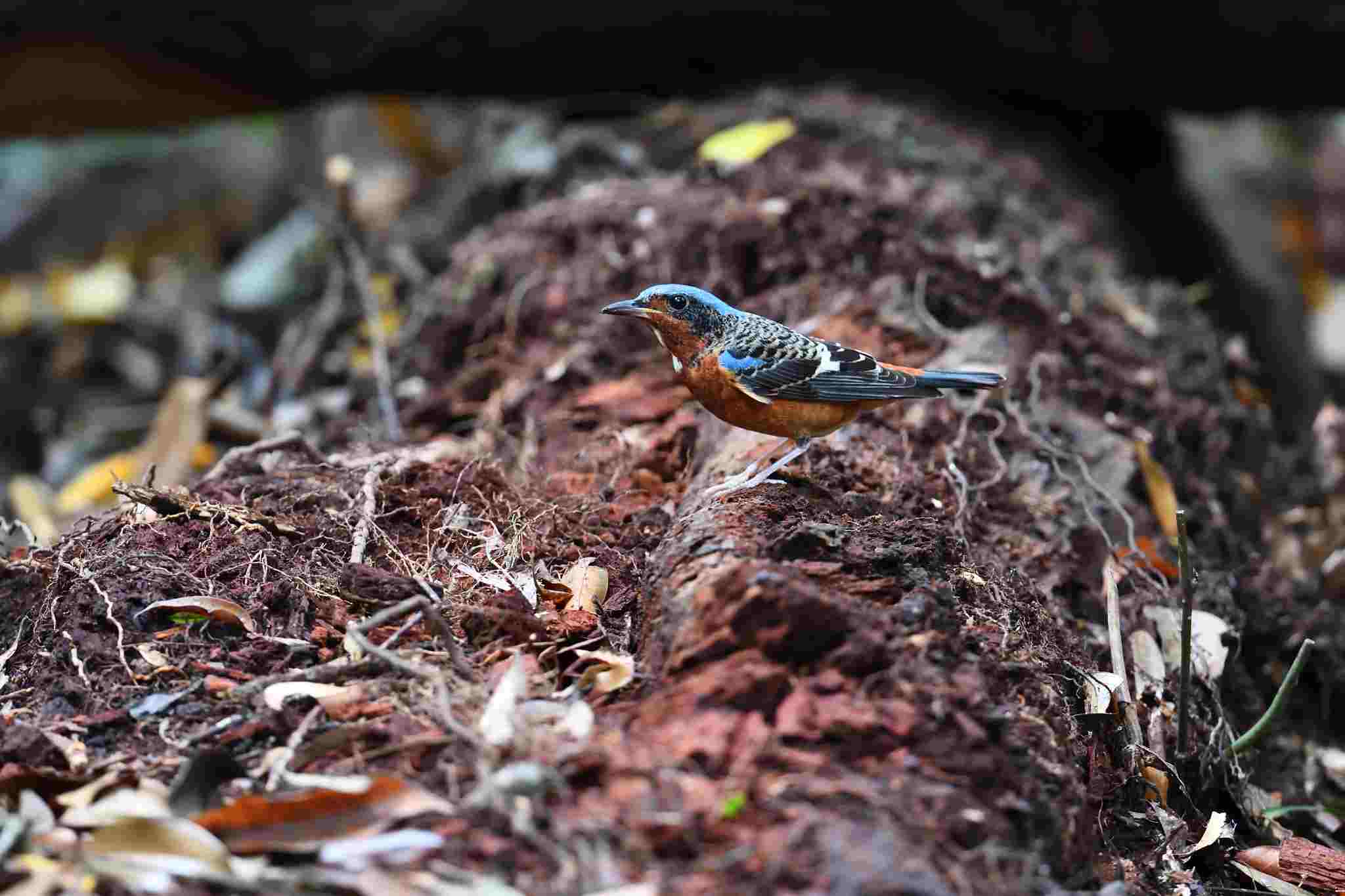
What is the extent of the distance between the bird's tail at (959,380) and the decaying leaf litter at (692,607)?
38 centimetres

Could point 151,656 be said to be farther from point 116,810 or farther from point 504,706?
point 504,706

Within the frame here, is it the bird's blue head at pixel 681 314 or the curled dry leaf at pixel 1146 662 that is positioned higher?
the bird's blue head at pixel 681 314

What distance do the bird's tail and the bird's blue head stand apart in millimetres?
700

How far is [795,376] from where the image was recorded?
3.85m

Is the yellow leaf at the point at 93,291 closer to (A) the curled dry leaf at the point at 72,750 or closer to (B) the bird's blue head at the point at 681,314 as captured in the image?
(B) the bird's blue head at the point at 681,314

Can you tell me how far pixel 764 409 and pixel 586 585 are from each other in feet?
2.54

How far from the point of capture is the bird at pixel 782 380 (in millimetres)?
3832

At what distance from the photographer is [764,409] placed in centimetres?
384

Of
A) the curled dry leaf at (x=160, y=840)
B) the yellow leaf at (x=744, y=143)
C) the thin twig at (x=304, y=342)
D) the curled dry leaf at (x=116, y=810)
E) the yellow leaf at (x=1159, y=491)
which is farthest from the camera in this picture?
the thin twig at (x=304, y=342)

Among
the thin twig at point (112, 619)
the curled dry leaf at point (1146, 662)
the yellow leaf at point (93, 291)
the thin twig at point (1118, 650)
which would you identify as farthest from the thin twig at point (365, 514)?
the yellow leaf at point (93, 291)

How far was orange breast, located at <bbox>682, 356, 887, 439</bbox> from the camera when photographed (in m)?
3.85

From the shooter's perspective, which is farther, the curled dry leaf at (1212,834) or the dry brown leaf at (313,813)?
the curled dry leaf at (1212,834)

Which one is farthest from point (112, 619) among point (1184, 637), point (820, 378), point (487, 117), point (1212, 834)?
point (487, 117)

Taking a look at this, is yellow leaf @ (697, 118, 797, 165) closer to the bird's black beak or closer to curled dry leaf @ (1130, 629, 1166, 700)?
the bird's black beak
